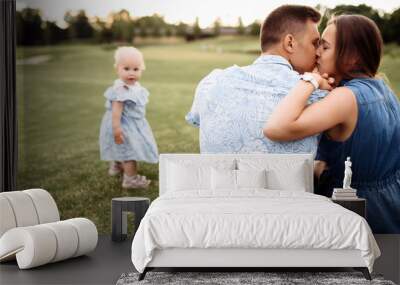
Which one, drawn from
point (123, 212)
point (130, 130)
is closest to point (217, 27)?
point (130, 130)

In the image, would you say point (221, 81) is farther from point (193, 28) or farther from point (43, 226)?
point (43, 226)

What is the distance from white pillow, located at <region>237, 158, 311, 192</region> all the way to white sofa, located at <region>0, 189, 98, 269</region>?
164cm

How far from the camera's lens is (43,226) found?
5965 mm

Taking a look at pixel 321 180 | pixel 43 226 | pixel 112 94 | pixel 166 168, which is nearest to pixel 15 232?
pixel 43 226

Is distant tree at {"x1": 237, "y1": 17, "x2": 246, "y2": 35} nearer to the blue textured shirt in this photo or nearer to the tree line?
the tree line

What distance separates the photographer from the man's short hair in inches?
297

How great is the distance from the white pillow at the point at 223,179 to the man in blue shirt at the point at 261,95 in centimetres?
60

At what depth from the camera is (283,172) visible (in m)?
6.91

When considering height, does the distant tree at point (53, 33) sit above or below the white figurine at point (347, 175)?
above

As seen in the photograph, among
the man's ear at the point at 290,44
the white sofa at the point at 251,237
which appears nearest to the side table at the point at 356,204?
the white sofa at the point at 251,237

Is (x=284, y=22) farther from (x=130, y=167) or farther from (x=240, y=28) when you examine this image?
(x=130, y=167)

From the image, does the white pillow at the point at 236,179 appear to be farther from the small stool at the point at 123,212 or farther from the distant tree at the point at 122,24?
the distant tree at the point at 122,24

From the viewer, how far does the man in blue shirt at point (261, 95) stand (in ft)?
24.0

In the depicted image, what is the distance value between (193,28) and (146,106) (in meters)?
0.98
